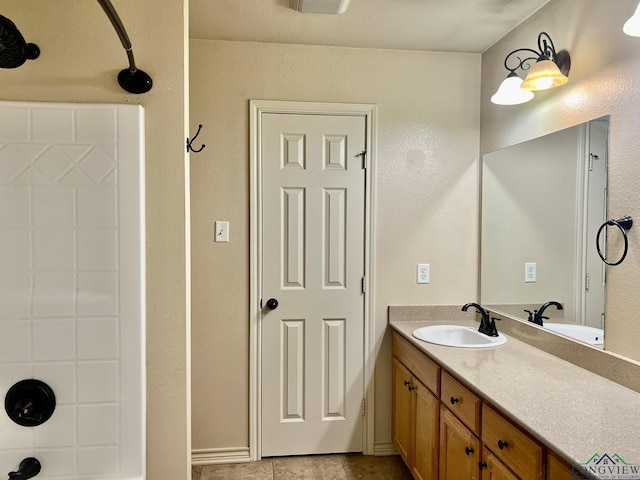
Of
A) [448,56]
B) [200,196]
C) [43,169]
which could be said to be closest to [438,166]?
[448,56]

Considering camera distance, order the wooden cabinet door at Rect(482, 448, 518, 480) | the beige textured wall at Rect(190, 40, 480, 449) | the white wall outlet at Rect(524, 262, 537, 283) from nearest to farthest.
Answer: the wooden cabinet door at Rect(482, 448, 518, 480), the white wall outlet at Rect(524, 262, 537, 283), the beige textured wall at Rect(190, 40, 480, 449)

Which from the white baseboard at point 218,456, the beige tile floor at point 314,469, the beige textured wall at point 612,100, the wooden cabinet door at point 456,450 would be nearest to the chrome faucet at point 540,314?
the beige textured wall at point 612,100

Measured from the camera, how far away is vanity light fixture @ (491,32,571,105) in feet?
5.71

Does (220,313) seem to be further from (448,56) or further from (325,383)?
(448,56)

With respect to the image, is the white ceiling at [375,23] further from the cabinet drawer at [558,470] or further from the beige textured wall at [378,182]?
the cabinet drawer at [558,470]

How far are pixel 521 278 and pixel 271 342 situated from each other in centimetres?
145

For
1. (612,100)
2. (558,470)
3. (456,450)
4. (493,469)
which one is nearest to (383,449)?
(456,450)

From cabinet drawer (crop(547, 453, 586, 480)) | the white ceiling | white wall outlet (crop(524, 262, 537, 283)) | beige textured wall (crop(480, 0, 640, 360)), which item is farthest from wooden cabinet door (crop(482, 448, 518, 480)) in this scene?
the white ceiling

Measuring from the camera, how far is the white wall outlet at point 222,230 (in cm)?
239

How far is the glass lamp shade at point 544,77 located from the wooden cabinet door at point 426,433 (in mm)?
1463

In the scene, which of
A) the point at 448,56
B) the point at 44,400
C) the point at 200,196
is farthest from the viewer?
the point at 448,56

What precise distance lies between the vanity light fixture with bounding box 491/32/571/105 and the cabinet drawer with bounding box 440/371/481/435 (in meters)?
1.33

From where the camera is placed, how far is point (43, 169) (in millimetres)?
1201

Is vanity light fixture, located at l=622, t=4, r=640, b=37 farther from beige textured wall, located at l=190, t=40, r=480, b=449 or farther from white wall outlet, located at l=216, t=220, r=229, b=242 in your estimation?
white wall outlet, located at l=216, t=220, r=229, b=242
